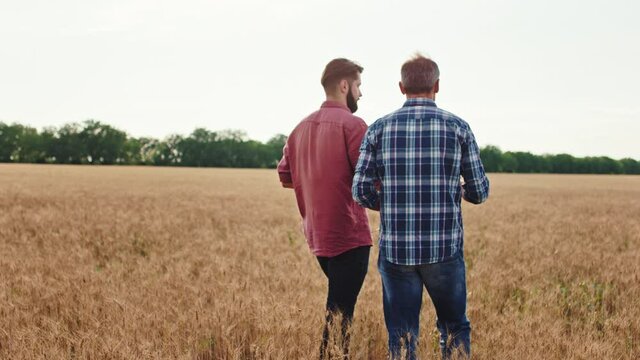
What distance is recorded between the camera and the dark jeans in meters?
3.25

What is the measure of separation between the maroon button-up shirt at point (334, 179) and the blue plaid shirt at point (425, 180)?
12.7 inches

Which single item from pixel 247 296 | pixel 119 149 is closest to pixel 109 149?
pixel 119 149

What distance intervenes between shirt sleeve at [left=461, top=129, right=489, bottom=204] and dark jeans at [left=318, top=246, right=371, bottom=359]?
0.81m

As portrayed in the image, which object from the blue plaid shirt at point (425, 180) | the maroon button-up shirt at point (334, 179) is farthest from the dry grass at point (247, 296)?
the blue plaid shirt at point (425, 180)

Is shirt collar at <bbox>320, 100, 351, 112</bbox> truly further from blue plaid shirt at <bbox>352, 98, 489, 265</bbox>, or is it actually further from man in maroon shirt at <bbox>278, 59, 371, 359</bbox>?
blue plaid shirt at <bbox>352, 98, 489, 265</bbox>

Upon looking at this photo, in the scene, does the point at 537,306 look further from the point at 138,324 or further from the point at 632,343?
the point at 138,324

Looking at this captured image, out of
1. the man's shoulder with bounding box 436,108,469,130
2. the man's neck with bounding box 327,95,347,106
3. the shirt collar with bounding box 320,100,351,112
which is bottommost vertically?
the man's shoulder with bounding box 436,108,469,130

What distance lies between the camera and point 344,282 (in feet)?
10.8

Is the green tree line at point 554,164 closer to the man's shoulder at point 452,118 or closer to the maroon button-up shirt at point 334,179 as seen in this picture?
the maroon button-up shirt at point 334,179

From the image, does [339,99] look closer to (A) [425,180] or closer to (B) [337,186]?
(B) [337,186]

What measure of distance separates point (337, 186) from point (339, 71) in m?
0.71

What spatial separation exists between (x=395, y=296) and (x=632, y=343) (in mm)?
2221

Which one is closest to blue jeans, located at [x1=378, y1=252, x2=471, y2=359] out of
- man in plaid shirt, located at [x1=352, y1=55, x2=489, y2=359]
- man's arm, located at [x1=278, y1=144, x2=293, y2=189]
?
man in plaid shirt, located at [x1=352, y1=55, x2=489, y2=359]

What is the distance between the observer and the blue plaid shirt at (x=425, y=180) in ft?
9.05
